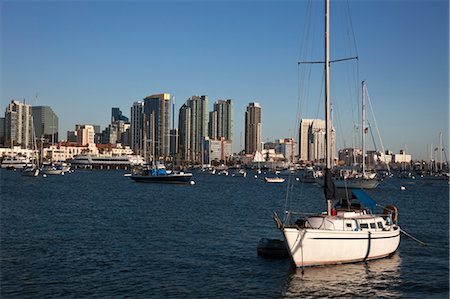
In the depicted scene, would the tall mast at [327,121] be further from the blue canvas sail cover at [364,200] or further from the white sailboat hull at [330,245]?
the blue canvas sail cover at [364,200]

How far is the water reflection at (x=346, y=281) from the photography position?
85.2 feet

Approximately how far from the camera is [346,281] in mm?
27625

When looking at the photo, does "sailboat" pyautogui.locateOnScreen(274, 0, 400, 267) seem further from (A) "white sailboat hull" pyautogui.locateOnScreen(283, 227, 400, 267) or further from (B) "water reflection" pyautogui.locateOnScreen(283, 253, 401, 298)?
(B) "water reflection" pyautogui.locateOnScreen(283, 253, 401, 298)

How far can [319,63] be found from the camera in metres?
33.2

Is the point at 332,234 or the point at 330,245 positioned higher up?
the point at 332,234

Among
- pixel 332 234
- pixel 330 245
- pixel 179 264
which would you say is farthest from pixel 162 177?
pixel 332 234

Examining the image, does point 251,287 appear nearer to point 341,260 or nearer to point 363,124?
point 341,260

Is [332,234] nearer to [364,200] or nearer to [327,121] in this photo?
[327,121]

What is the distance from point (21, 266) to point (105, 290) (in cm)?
751

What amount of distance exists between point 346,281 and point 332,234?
8.68ft

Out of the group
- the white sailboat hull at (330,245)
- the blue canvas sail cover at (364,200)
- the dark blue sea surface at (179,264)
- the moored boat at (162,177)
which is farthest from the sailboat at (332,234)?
the moored boat at (162,177)

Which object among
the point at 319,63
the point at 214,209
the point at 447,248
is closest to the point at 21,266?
the point at 319,63

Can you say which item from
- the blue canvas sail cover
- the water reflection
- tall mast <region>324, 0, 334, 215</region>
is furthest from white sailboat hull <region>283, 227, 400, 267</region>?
the blue canvas sail cover

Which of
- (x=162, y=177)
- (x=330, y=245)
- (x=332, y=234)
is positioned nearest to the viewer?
(x=332, y=234)
